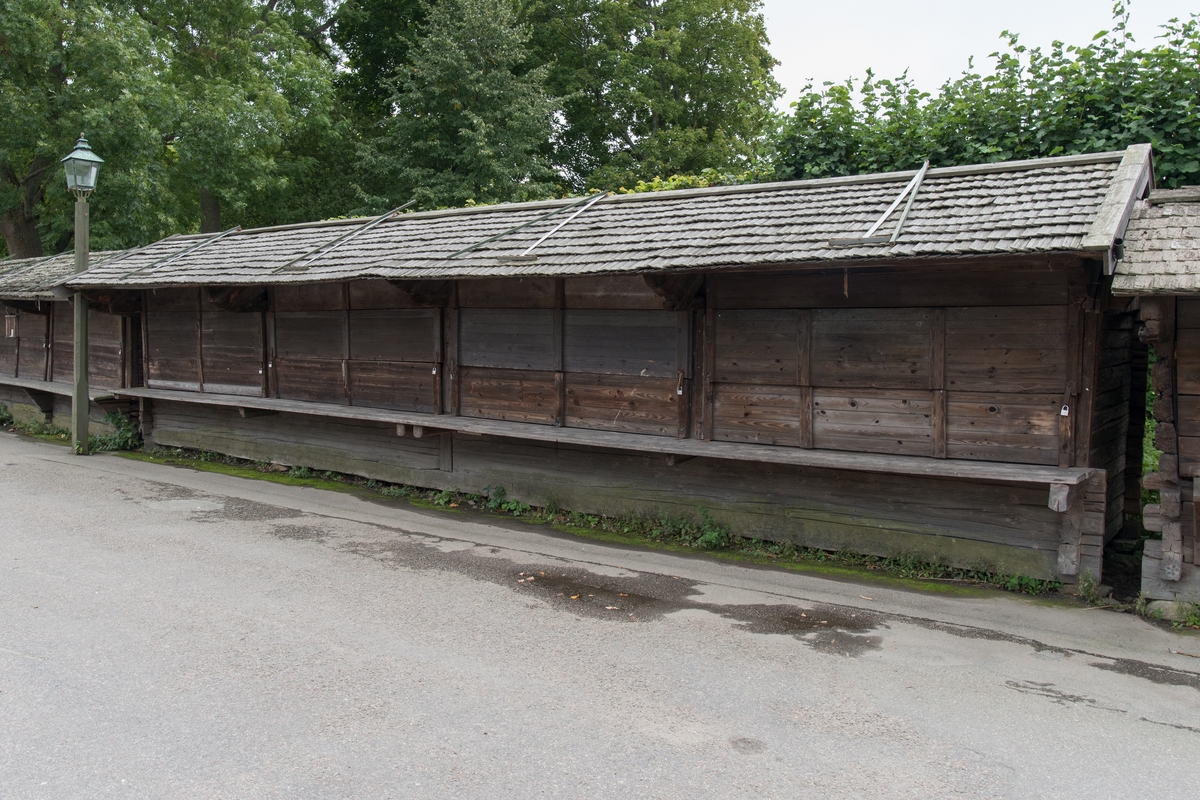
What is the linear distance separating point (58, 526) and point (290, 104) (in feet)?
67.3

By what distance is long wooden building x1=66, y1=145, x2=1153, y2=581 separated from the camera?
6742 mm

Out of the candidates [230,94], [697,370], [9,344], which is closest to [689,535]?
[697,370]

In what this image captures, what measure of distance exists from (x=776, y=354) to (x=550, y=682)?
3944mm

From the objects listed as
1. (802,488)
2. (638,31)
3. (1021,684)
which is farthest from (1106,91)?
(638,31)

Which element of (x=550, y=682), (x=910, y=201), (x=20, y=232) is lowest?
(x=550, y=682)

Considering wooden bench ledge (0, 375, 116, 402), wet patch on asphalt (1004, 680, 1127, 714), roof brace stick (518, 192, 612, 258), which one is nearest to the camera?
wet patch on asphalt (1004, 680, 1127, 714)

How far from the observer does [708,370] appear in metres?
8.38

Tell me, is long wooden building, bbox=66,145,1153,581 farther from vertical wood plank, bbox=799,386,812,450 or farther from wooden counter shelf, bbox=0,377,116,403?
wooden counter shelf, bbox=0,377,116,403

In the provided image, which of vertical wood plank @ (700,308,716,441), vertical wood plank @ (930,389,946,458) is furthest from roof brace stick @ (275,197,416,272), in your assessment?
vertical wood plank @ (930,389,946,458)

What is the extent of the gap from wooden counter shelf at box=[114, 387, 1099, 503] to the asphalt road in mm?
1004

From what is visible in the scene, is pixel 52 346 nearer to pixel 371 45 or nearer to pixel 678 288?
pixel 678 288

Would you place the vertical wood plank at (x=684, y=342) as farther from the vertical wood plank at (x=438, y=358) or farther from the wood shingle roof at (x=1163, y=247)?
the wood shingle roof at (x=1163, y=247)

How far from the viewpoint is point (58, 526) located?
30.2 ft

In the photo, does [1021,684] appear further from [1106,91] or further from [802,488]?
[1106,91]
